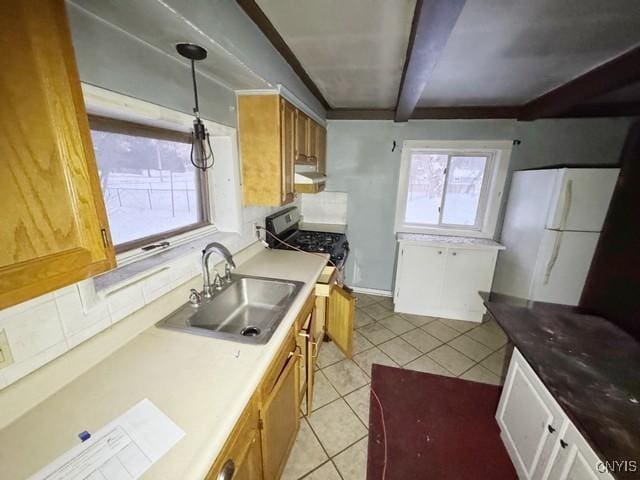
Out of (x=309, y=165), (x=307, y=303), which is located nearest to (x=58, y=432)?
(x=307, y=303)

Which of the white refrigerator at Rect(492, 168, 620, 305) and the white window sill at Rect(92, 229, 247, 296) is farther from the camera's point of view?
the white refrigerator at Rect(492, 168, 620, 305)

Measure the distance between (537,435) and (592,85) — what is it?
2.27 m

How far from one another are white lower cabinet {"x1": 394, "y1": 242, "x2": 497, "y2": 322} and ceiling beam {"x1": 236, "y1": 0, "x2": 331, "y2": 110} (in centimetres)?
194

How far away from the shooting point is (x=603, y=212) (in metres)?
2.12

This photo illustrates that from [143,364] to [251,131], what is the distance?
146 cm

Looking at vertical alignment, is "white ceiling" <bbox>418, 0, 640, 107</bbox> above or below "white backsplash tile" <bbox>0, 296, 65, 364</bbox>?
above

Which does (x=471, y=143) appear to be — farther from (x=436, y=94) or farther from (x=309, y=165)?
(x=309, y=165)

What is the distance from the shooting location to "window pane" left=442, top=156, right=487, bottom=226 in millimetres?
2938

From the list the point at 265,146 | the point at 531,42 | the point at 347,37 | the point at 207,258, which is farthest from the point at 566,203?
the point at 207,258

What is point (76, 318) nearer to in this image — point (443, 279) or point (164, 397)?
point (164, 397)

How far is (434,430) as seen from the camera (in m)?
1.63

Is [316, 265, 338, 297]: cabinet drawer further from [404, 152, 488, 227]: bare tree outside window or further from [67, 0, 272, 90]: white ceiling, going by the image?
[404, 152, 488, 227]: bare tree outside window

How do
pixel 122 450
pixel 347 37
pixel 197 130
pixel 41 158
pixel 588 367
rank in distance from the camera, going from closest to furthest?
pixel 41 158
pixel 122 450
pixel 588 367
pixel 197 130
pixel 347 37

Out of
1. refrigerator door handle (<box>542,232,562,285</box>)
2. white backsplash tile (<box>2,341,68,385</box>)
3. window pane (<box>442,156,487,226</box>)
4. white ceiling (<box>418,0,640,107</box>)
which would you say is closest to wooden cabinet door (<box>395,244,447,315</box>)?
window pane (<box>442,156,487,226</box>)
